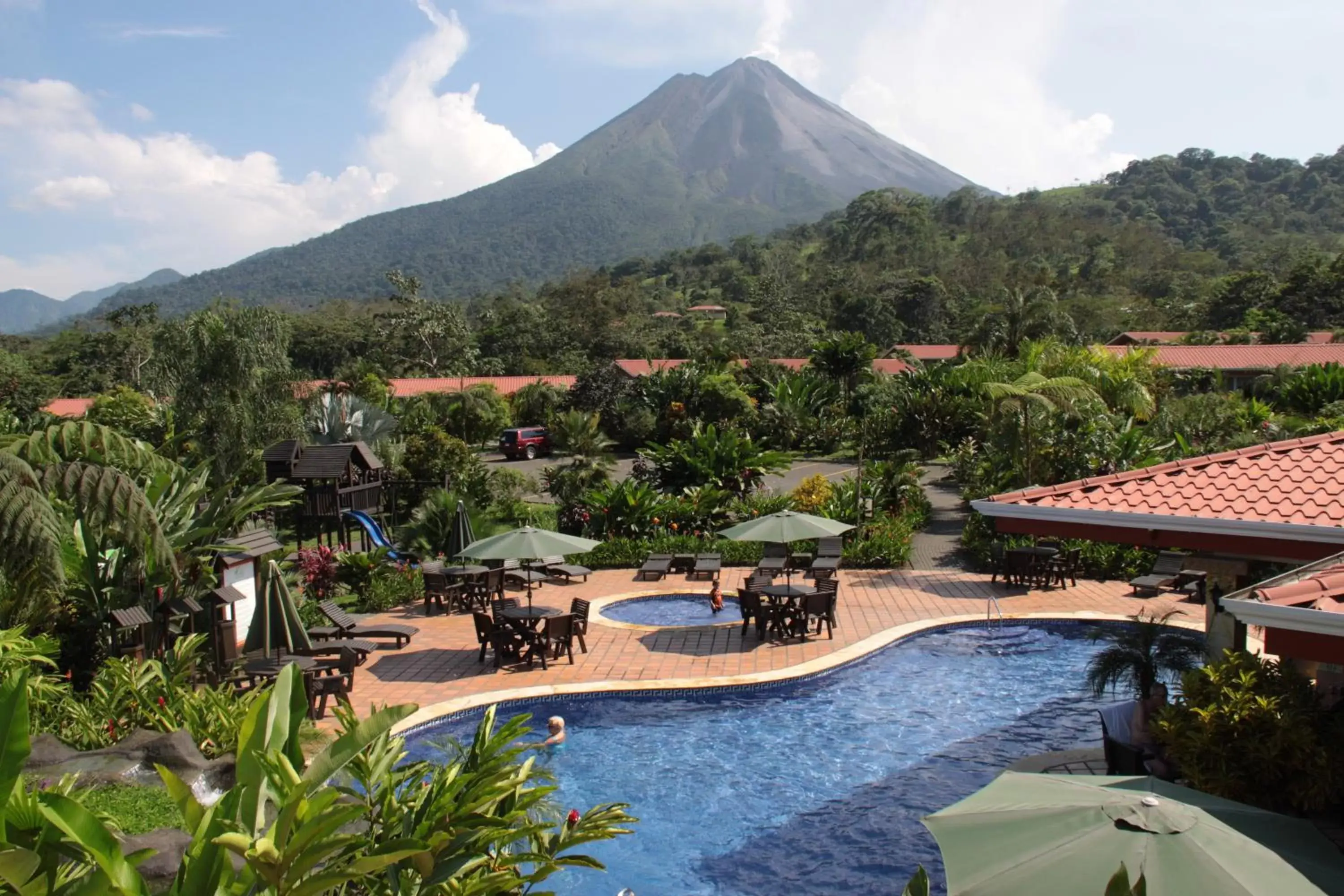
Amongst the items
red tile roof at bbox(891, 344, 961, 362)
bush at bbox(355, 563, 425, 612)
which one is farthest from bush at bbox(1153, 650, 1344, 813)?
red tile roof at bbox(891, 344, 961, 362)

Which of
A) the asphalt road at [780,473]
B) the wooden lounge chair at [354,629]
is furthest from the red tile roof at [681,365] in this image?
the wooden lounge chair at [354,629]

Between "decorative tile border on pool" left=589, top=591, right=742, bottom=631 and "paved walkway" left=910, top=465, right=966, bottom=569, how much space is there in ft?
13.7

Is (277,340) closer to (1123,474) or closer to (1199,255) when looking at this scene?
(1123,474)

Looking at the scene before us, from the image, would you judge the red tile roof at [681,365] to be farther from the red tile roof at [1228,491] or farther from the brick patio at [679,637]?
the red tile roof at [1228,491]

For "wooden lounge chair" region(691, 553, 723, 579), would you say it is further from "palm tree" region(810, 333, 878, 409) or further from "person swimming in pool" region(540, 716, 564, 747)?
"palm tree" region(810, 333, 878, 409)

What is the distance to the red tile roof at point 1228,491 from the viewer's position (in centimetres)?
658

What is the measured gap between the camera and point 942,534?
19.6m

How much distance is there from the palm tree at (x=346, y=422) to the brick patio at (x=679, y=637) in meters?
9.13

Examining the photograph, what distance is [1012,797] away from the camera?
491cm

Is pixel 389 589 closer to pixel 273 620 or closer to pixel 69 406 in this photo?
pixel 273 620

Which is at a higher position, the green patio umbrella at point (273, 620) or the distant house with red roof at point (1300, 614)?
the distant house with red roof at point (1300, 614)

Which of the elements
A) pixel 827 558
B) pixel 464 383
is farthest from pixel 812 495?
pixel 464 383

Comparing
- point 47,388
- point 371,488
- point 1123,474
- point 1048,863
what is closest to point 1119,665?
point 1123,474

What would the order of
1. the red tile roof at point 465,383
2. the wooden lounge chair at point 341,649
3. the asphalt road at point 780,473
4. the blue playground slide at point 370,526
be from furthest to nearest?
the red tile roof at point 465,383 < the asphalt road at point 780,473 < the blue playground slide at point 370,526 < the wooden lounge chair at point 341,649
